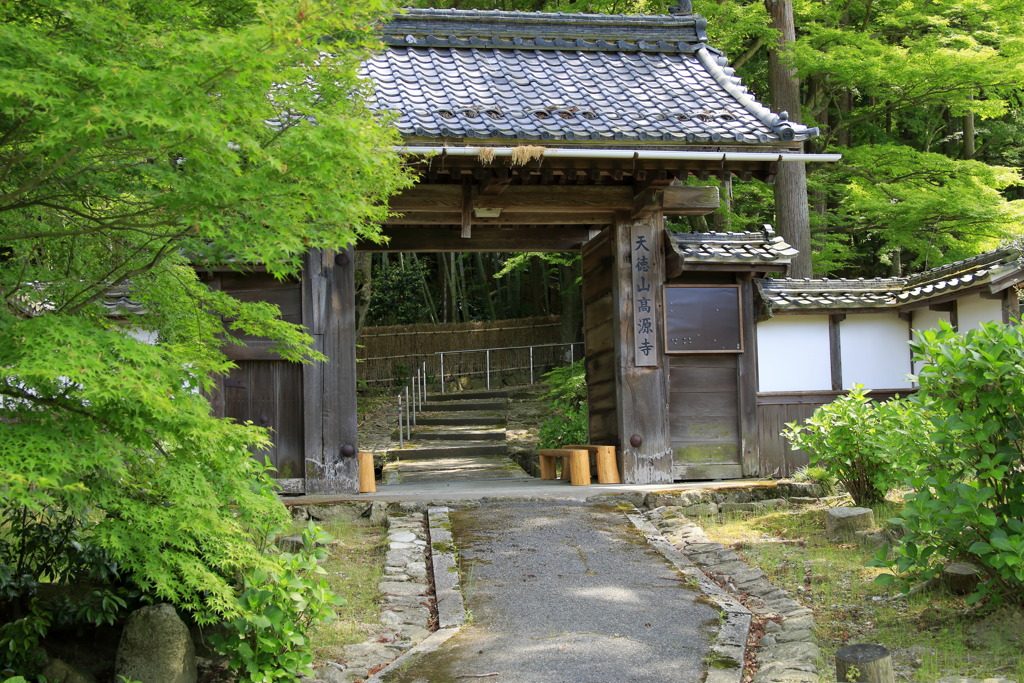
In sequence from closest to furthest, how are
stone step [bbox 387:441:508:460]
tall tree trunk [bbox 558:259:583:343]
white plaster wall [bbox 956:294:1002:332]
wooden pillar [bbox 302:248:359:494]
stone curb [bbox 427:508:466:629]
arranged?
stone curb [bbox 427:508:466:629]
wooden pillar [bbox 302:248:359:494]
white plaster wall [bbox 956:294:1002:332]
stone step [bbox 387:441:508:460]
tall tree trunk [bbox 558:259:583:343]

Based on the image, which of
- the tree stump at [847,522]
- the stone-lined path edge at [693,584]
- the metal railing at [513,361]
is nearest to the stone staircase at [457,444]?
the metal railing at [513,361]

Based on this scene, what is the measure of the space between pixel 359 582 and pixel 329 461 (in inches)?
106

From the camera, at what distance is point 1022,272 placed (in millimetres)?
8398

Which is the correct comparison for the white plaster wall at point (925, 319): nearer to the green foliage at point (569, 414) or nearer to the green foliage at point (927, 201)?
the green foliage at point (927, 201)

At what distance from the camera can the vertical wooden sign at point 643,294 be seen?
9141 millimetres

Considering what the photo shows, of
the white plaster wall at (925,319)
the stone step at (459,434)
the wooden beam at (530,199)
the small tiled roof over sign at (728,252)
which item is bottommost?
the stone step at (459,434)

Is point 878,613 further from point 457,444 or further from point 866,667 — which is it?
point 457,444

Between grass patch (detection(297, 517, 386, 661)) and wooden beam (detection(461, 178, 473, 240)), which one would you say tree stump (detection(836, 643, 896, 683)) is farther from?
wooden beam (detection(461, 178, 473, 240))

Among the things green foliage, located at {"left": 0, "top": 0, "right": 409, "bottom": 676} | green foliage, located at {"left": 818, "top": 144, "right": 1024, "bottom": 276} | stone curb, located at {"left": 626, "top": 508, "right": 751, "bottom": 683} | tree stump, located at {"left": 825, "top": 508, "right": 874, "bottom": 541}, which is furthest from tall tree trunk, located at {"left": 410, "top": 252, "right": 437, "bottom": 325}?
green foliage, located at {"left": 0, "top": 0, "right": 409, "bottom": 676}

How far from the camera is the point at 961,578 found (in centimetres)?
532

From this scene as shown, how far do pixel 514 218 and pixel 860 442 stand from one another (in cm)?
437

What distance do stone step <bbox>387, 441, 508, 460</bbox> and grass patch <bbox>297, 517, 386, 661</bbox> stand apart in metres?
7.52

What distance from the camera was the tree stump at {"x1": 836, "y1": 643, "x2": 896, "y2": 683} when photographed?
3.73 metres

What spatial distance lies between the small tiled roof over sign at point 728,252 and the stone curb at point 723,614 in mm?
3087
